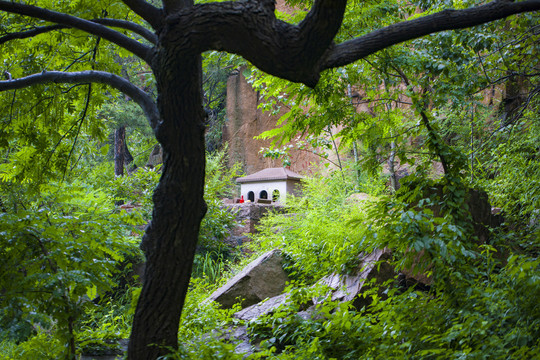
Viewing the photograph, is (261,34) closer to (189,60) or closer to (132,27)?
(189,60)

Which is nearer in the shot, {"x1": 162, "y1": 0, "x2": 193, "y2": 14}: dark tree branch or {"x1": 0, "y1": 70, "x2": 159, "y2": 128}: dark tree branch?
{"x1": 162, "y1": 0, "x2": 193, "y2": 14}: dark tree branch

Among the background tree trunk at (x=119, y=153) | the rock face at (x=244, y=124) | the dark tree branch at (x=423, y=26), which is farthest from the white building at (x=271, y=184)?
the dark tree branch at (x=423, y=26)

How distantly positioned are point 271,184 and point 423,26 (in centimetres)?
1288

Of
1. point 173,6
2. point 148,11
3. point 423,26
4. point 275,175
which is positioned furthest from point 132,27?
point 275,175

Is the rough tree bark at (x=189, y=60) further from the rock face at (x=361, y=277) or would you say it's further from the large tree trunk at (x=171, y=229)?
the rock face at (x=361, y=277)

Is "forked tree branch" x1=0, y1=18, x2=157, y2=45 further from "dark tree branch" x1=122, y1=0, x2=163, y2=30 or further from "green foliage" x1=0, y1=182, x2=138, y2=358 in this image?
"green foliage" x1=0, y1=182, x2=138, y2=358

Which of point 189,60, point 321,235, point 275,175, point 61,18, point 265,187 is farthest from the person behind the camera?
point 265,187

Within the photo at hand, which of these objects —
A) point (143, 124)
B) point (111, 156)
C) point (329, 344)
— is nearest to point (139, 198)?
point (329, 344)

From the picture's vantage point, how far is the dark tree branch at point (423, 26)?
286 centimetres

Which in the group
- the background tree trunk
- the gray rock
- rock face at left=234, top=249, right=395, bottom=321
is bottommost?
the gray rock

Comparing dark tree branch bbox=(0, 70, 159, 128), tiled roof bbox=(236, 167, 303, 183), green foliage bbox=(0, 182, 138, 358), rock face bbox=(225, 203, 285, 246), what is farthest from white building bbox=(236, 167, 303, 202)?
green foliage bbox=(0, 182, 138, 358)

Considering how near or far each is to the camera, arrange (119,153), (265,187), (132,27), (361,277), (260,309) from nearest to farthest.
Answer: (132,27), (361,277), (260,309), (265,187), (119,153)

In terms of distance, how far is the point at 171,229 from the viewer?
3205mm

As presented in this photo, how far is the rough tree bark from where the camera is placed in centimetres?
278
